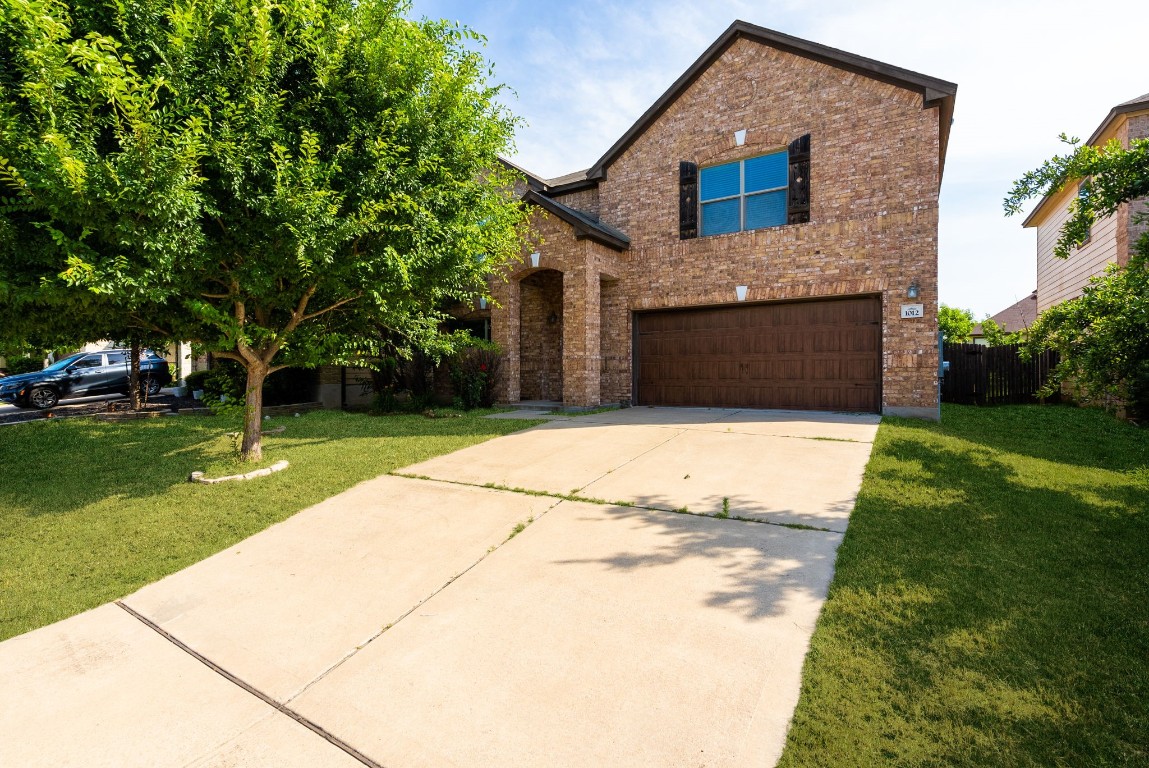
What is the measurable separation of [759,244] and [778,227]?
1.57 ft

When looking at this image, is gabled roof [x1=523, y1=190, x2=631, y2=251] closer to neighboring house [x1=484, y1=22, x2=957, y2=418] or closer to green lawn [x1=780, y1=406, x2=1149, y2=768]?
neighboring house [x1=484, y1=22, x2=957, y2=418]

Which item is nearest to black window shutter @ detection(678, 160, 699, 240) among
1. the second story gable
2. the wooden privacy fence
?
the second story gable

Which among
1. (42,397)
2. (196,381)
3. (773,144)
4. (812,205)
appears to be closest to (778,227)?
(812,205)

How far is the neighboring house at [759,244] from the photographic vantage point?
955 cm

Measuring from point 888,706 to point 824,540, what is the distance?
→ 5.46 feet

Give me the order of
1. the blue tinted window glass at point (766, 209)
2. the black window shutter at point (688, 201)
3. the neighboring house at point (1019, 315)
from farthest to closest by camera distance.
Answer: the neighboring house at point (1019, 315) → the black window shutter at point (688, 201) → the blue tinted window glass at point (766, 209)

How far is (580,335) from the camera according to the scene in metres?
11.1

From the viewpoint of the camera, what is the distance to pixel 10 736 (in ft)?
7.34

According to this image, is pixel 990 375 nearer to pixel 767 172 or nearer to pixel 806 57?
pixel 767 172

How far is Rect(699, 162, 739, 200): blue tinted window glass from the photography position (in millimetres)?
11297

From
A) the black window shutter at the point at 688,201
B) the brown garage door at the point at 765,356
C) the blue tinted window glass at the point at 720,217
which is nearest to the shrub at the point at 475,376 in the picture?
the brown garage door at the point at 765,356

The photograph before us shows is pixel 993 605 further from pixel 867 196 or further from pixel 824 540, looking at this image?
pixel 867 196

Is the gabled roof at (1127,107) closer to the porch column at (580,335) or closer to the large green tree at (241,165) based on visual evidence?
the porch column at (580,335)

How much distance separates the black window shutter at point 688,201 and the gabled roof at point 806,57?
59.4 inches
